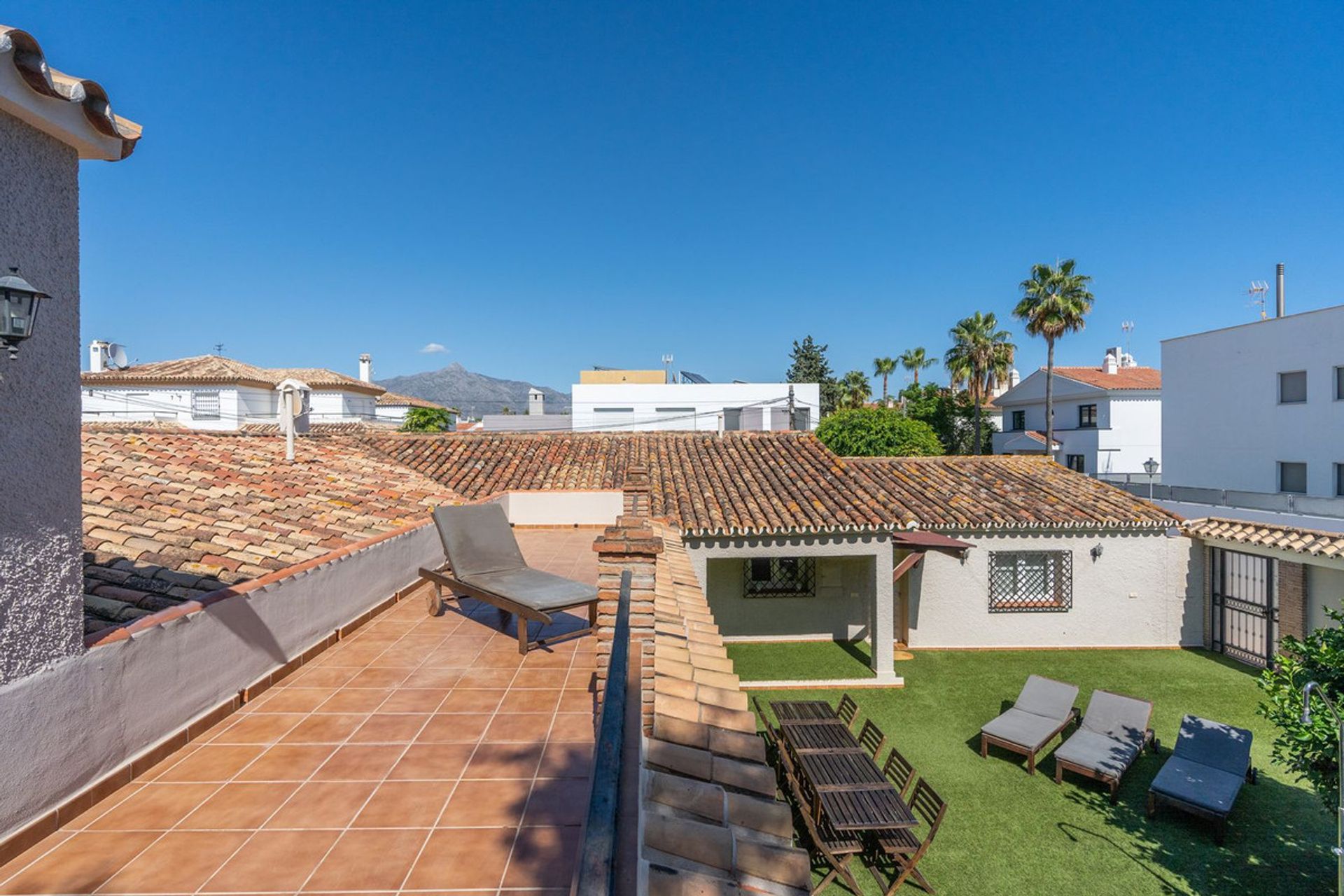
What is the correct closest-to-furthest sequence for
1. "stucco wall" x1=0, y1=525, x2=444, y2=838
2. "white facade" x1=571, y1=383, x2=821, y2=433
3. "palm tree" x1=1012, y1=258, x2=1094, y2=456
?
1. "stucco wall" x1=0, y1=525, x2=444, y2=838
2. "palm tree" x1=1012, y1=258, x2=1094, y2=456
3. "white facade" x1=571, y1=383, x2=821, y2=433

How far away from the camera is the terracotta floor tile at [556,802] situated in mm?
3146

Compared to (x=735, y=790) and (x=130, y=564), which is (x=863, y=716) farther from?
(x=130, y=564)

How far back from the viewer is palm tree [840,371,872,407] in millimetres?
56094

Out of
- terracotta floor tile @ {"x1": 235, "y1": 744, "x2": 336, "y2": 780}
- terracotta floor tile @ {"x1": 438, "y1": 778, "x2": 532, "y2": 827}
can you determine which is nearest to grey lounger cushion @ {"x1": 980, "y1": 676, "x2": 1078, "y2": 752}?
terracotta floor tile @ {"x1": 438, "y1": 778, "x2": 532, "y2": 827}

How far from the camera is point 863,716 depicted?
37.6 ft

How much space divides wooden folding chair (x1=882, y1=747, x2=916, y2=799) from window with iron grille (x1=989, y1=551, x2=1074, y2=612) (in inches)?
296

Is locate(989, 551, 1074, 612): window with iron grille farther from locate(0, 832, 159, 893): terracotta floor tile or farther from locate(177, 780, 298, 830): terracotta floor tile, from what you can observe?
locate(0, 832, 159, 893): terracotta floor tile

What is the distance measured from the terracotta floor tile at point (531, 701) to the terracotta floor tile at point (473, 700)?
0.07 metres

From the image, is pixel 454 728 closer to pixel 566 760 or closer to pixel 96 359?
pixel 566 760

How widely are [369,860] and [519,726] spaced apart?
4.62 feet

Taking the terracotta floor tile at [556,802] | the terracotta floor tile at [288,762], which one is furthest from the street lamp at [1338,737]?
the terracotta floor tile at [288,762]

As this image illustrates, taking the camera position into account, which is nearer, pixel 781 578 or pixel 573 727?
pixel 573 727

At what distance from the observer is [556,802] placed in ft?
10.8

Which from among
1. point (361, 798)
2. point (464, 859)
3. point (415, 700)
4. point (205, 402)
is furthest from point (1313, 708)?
point (205, 402)
